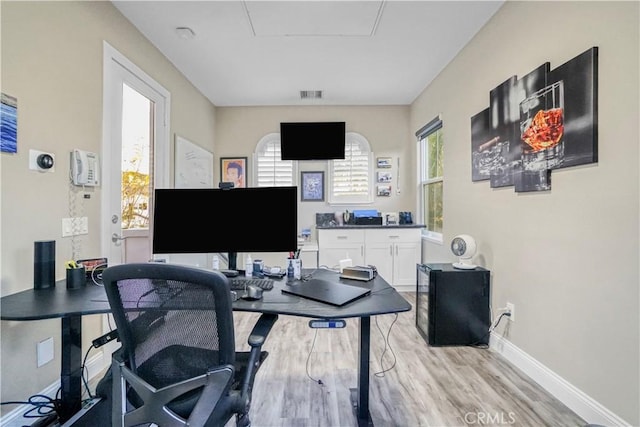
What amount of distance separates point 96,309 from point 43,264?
24.7 inches

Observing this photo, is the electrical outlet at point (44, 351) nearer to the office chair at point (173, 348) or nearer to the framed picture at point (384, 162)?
the office chair at point (173, 348)

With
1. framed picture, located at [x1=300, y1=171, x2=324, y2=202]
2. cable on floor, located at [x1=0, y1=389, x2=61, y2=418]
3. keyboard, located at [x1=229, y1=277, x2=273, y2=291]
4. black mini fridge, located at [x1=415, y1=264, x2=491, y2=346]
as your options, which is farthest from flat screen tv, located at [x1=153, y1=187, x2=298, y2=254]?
framed picture, located at [x1=300, y1=171, x2=324, y2=202]

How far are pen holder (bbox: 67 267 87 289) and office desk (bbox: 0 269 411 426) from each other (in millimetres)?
36

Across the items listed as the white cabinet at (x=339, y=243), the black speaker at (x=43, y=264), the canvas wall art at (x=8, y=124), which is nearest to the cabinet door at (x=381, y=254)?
the white cabinet at (x=339, y=243)

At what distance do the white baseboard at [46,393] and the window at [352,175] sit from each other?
10.8 ft

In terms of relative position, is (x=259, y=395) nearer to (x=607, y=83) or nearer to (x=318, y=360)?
(x=318, y=360)

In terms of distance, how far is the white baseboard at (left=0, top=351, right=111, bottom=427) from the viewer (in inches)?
58.4

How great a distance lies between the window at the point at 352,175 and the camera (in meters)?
4.48

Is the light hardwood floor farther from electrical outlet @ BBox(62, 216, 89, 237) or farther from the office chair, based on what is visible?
electrical outlet @ BBox(62, 216, 89, 237)

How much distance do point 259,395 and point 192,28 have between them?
298 cm

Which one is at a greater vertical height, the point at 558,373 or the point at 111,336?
the point at 111,336

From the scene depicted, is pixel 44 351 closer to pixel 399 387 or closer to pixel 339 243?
pixel 399 387

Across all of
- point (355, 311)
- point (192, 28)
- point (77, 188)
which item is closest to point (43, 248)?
point (77, 188)

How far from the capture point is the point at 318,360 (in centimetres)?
223
